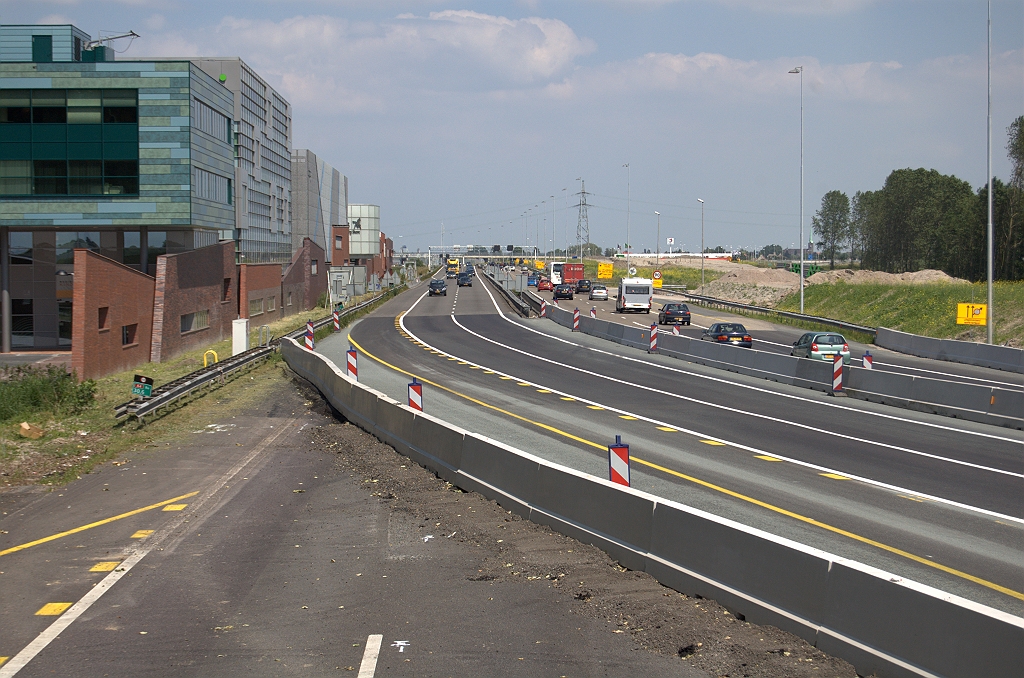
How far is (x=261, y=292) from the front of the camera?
62938mm

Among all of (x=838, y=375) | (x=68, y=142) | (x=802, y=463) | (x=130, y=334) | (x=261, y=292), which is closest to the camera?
(x=802, y=463)

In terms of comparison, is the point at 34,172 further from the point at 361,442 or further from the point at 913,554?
the point at 913,554

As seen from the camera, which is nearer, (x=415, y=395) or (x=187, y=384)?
(x=415, y=395)

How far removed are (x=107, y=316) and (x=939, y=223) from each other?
4392 inches

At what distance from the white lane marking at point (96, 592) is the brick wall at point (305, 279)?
5811 centimetres

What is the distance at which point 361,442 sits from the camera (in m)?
19.6

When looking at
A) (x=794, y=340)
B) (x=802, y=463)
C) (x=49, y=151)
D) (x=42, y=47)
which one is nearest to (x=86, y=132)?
(x=49, y=151)

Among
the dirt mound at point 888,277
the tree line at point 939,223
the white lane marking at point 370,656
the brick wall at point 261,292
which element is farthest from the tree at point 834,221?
the white lane marking at point 370,656

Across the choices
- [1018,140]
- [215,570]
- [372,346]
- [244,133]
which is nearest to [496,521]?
[215,570]

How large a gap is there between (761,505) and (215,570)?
7778 mm

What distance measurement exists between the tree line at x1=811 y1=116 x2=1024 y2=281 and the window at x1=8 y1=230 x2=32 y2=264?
69.6 m

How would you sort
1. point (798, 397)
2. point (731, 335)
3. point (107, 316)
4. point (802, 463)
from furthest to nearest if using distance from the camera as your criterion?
point (731, 335)
point (107, 316)
point (798, 397)
point (802, 463)

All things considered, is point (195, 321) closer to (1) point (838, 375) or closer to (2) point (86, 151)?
(2) point (86, 151)

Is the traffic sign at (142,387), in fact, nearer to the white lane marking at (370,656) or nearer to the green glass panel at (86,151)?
the white lane marking at (370,656)
